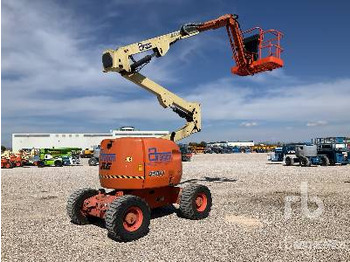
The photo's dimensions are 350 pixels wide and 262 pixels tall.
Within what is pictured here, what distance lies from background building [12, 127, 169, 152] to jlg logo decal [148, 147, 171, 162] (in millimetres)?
68152

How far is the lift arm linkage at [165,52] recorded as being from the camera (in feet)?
36.8

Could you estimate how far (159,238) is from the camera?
7.29 meters

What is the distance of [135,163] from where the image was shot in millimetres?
8109

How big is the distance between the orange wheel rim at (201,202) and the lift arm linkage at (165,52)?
12.8 feet

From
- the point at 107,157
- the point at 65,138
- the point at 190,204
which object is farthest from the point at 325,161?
the point at 65,138

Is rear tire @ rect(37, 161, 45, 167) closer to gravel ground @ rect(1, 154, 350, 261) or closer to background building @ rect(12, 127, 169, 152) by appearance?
gravel ground @ rect(1, 154, 350, 261)

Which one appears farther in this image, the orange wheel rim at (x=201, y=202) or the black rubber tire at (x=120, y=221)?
the orange wheel rim at (x=201, y=202)

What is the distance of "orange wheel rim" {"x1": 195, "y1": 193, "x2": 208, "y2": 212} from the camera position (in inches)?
362

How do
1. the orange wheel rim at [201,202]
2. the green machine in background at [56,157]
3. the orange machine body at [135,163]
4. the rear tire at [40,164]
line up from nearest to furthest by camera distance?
the orange machine body at [135,163], the orange wheel rim at [201,202], the rear tire at [40,164], the green machine in background at [56,157]

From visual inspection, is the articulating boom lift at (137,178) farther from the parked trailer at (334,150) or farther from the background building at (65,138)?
the background building at (65,138)

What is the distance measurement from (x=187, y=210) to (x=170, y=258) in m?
2.81

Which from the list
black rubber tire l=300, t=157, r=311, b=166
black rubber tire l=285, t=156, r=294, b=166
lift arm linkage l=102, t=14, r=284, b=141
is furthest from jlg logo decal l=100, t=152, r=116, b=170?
black rubber tire l=285, t=156, r=294, b=166

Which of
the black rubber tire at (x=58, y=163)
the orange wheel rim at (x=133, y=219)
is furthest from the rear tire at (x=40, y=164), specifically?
the orange wheel rim at (x=133, y=219)

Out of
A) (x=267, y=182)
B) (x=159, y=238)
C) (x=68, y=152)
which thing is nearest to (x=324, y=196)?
(x=267, y=182)
